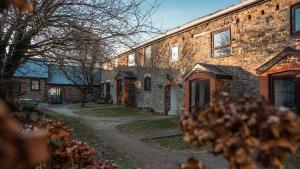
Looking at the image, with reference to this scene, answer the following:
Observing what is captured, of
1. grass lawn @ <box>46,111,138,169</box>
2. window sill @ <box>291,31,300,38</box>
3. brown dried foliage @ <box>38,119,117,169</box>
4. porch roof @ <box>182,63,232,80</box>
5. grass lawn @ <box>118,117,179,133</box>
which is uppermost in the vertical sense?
window sill @ <box>291,31,300,38</box>

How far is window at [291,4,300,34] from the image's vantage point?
48.7 ft

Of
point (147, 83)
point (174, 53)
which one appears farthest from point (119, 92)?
point (174, 53)

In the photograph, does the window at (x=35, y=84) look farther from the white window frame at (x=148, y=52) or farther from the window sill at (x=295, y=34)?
the window sill at (x=295, y=34)

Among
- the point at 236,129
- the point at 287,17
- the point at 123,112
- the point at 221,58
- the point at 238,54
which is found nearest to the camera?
the point at 236,129

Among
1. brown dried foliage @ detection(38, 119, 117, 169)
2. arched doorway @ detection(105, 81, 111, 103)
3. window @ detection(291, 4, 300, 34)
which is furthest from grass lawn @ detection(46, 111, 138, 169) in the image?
arched doorway @ detection(105, 81, 111, 103)

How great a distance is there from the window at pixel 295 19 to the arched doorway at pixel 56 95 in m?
34.5

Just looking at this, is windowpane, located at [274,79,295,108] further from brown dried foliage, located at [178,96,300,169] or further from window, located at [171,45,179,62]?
brown dried foliage, located at [178,96,300,169]

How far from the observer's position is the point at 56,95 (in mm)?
45938

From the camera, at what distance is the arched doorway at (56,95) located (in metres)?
45.4

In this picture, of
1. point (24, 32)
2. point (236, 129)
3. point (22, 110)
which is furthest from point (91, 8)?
point (236, 129)

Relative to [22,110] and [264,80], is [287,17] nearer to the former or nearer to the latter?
[264,80]

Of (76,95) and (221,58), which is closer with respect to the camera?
(221,58)

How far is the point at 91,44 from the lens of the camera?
1109cm

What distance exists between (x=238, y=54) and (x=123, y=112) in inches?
486
